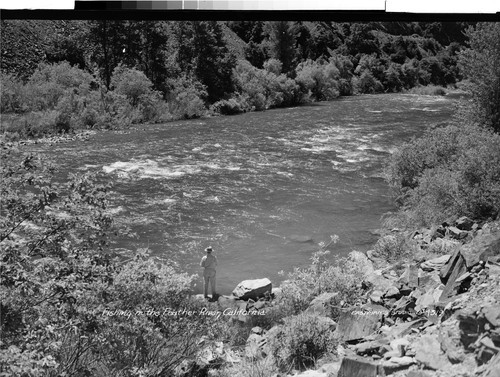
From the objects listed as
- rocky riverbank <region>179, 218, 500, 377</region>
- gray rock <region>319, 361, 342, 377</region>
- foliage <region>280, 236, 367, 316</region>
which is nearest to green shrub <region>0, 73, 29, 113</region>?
rocky riverbank <region>179, 218, 500, 377</region>

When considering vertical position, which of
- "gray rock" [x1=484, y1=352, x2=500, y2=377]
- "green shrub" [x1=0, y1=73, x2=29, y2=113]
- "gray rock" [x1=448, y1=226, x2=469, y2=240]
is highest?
"green shrub" [x1=0, y1=73, x2=29, y2=113]

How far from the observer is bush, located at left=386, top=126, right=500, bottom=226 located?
28.9 feet

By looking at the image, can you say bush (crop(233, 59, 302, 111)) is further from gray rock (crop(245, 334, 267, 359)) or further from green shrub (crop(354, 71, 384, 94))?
gray rock (crop(245, 334, 267, 359))

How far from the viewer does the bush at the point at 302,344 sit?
6.41 meters

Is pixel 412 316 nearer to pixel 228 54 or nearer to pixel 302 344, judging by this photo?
pixel 302 344

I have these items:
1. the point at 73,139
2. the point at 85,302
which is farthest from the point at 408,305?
the point at 73,139

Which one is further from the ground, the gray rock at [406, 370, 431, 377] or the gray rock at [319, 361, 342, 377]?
the gray rock at [406, 370, 431, 377]

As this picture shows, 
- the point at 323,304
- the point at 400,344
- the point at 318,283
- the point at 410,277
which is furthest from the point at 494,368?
the point at 318,283

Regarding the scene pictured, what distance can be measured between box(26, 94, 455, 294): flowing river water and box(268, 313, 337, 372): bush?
3.02ft

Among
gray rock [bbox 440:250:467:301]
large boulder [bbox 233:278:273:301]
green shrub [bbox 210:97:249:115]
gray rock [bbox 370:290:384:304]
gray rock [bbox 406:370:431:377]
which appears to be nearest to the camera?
gray rock [bbox 406:370:431:377]

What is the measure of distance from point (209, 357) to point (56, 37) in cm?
454

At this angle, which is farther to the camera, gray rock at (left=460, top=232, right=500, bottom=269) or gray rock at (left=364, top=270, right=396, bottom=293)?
gray rock at (left=364, top=270, right=396, bottom=293)

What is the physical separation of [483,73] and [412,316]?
15.1 ft

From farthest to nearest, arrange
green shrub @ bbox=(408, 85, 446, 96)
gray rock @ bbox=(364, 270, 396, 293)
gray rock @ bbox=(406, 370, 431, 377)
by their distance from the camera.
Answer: green shrub @ bbox=(408, 85, 446, 96)
gray rock @ bbox=(364, 270, 396, 293)
gray rock @ bbox=(406, 370, 431, 377)
